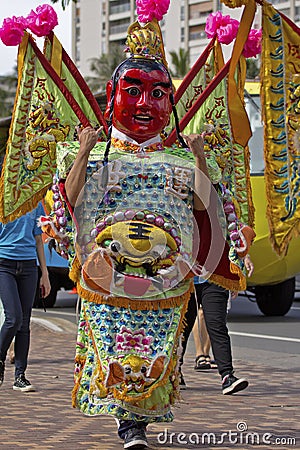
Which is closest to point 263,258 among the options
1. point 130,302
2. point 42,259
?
point 42,259

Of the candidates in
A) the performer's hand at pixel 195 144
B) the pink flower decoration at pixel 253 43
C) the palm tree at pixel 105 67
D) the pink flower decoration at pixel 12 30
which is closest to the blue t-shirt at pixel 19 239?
the pink flower decoration at pixel 12 30

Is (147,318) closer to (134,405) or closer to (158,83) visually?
(134,405)

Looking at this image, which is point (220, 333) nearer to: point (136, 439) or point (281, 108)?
point (281, 108)

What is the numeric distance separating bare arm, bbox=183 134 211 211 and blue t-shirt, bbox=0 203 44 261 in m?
2.64

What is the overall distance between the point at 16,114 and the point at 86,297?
181 centimetres

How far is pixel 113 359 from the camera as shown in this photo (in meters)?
5.83

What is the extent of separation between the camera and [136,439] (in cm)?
590

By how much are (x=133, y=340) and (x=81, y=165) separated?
1012mm

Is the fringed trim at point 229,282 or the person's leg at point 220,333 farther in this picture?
the person's leg at point 220,333

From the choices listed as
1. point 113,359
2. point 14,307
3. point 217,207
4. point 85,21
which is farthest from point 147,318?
point 85,21

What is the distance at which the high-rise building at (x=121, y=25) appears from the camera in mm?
98238

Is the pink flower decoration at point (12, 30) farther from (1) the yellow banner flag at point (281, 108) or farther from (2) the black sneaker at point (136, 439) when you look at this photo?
(2) the black sneaker at point (136, 439)

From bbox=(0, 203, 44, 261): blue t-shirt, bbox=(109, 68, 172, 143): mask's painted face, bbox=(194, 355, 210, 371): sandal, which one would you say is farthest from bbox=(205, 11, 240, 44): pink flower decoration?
bbox=(194, 355, 210, 371): sandal

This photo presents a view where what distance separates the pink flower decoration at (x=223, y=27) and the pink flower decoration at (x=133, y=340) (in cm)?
261
